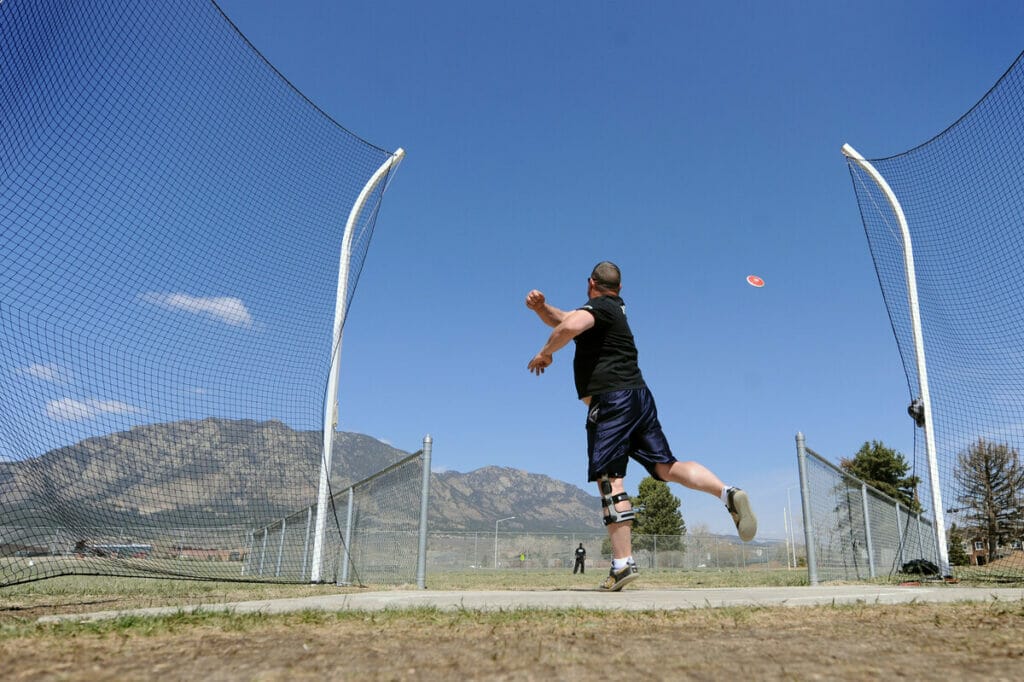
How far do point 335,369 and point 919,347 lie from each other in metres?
6.91

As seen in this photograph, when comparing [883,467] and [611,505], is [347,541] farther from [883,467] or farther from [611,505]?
[883,467]

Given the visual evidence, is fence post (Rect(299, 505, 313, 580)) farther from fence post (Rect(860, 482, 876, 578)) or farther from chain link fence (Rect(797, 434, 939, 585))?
fence post (Rect(860, 482, 876, 578))

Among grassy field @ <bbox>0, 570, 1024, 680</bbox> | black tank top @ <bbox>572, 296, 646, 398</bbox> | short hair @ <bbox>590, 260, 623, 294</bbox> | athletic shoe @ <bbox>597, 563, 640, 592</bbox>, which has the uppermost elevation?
short hair @ <bbox>590, 260, 623, 294</bbox>

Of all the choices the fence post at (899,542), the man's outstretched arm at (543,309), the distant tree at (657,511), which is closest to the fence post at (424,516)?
the man's outstretched arm at (543,309)

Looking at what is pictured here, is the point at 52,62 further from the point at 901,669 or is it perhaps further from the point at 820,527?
the point at 820,527

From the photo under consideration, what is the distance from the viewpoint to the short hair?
5.08 m

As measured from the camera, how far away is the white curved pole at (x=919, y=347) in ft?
27.5

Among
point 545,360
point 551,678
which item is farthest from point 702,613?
point 545,360

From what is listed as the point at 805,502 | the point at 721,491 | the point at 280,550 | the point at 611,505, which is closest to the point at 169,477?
the point at 611,505

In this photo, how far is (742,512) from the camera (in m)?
4.47

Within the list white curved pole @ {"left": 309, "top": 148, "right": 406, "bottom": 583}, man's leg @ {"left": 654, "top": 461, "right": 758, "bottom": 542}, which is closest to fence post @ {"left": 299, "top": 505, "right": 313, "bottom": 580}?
white curved pole @ {"left": 309, "top": 148, "right": 406, "bottom": 583}

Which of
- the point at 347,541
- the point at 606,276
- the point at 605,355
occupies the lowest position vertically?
the point at 347,541

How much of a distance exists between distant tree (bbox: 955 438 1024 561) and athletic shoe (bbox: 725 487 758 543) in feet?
18.9

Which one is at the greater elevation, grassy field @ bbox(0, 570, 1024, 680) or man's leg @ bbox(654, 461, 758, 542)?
man's leg @ bbox(654, 461, 758, 542)
